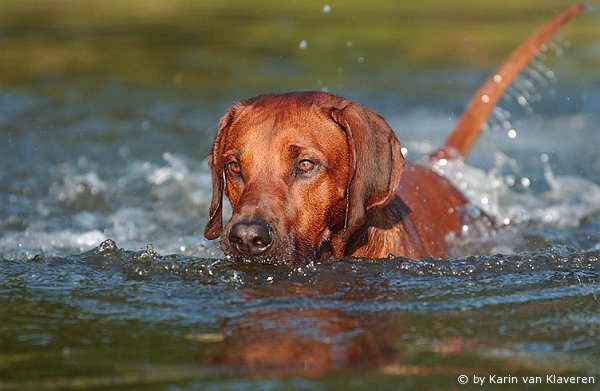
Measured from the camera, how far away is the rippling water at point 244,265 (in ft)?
14.6

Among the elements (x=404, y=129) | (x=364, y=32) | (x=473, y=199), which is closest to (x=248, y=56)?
(x=364, y=32)

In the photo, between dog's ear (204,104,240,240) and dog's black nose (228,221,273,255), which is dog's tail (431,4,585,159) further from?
dog's black nose (228,221,273,255)

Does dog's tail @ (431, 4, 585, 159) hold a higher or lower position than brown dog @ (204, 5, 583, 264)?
higher

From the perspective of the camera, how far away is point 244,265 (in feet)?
17.9

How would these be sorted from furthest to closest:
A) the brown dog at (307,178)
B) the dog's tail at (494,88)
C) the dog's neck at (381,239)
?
the dog's tail at (494,88)
the dog's neck at (381,239)
the brown dog at (307,178)

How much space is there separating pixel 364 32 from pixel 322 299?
12723 millimetres

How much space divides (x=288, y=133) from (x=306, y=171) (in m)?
0.22

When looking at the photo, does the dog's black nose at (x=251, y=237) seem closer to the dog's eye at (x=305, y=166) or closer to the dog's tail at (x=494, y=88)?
the dog's eye at (x=305, y=166)

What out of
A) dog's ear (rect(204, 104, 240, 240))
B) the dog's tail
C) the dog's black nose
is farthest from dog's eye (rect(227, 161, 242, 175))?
the dog's tail

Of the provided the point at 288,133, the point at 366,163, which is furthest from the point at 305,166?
the point at 366,163

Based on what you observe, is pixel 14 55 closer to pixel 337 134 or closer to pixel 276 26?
pixel 276 26

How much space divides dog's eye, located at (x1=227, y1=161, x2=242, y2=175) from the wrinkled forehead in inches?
2.9

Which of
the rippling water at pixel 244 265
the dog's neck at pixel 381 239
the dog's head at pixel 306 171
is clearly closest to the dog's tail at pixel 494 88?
the rippling water at pixel 244 265

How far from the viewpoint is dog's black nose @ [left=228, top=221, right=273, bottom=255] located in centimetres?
515
